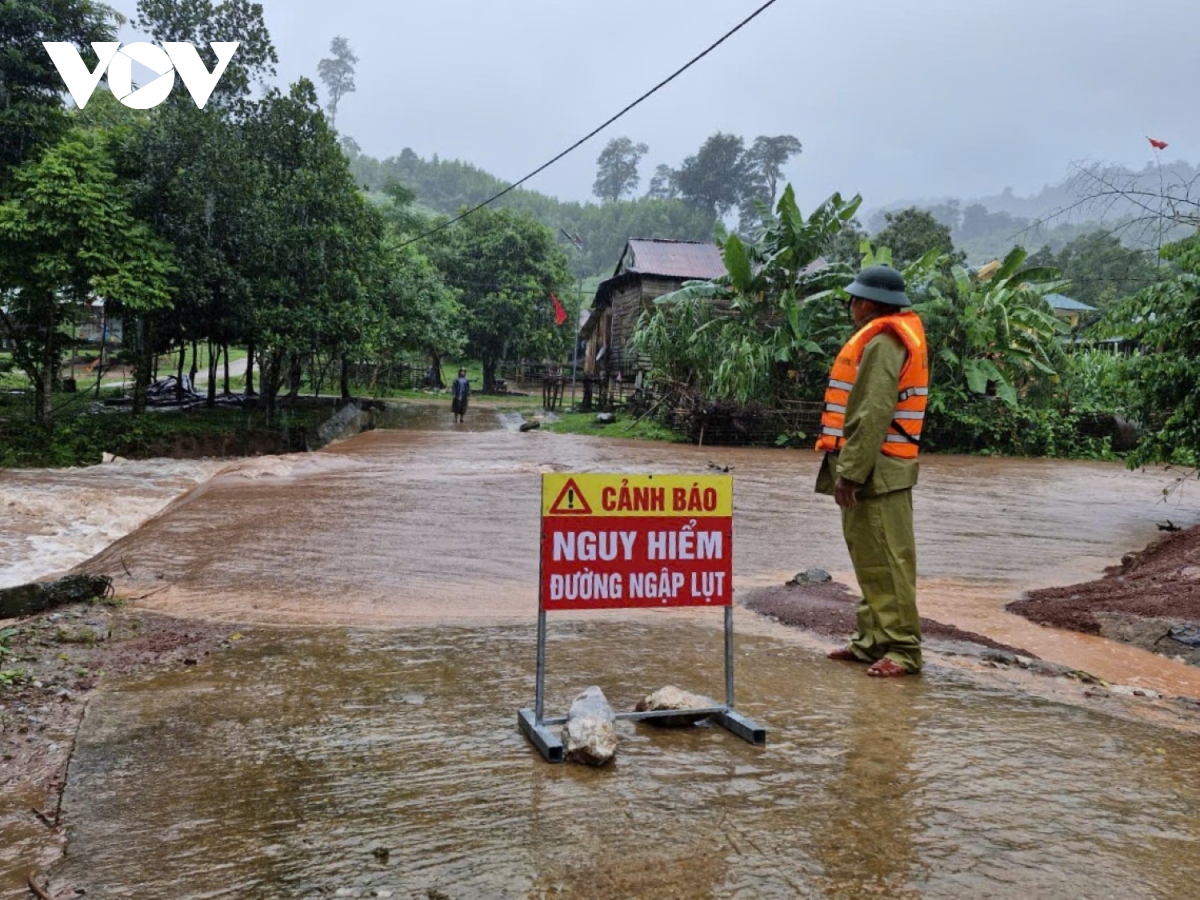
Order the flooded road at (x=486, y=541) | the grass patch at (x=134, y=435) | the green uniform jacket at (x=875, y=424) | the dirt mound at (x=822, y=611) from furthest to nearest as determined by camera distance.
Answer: the grass patch at (x=134, y=435)
the flooded road at (x=486, y=541)
the dirt mound at (x=822, y=611)
the green uniform jacket at (x=875, y=424)

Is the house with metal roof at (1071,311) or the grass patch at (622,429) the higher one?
the house with metal roof at (1071,311)

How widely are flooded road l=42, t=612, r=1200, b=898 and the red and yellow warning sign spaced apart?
0.56 m

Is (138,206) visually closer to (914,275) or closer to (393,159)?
(914,275)

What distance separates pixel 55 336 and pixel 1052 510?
62.6 ft

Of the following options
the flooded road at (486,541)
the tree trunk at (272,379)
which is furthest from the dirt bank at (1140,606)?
the tree trunk at (272,379)

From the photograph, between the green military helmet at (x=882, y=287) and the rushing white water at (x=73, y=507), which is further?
the rushing white water at (x=73, y=507)

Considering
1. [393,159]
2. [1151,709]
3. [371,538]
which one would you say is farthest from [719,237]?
[393,159]

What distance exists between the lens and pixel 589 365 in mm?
47969

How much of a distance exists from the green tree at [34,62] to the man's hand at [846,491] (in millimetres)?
19422

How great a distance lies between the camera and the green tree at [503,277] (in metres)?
46.8

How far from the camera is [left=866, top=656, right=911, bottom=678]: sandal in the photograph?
14.4 ft

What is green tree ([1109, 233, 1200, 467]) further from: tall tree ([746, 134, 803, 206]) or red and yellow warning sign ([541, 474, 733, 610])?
tall tree ([746, 134, 803, 206])

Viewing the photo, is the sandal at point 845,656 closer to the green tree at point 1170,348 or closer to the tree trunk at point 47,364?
the green tree at point 1170,348

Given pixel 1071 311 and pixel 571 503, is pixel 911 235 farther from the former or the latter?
pixel 571 503
